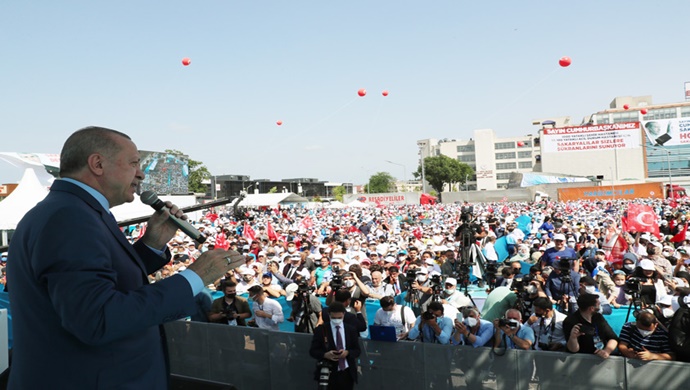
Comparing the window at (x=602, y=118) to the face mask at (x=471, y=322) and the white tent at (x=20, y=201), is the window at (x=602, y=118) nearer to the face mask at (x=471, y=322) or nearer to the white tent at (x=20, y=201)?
the white tent at (x=20, y=201)

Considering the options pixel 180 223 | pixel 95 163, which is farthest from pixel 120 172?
pixel 180 223

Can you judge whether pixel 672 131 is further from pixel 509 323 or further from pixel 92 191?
pixel 92 191

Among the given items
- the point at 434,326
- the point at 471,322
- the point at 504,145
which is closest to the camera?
the point at 471,322

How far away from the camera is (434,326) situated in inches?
225

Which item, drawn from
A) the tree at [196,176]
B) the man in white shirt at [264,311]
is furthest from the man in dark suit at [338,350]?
the tree at [196,176]

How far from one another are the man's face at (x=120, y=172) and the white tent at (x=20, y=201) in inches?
580

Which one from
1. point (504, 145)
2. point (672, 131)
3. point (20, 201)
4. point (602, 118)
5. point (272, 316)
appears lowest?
point (272, 316)

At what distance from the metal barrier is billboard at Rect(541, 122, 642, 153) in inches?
3826

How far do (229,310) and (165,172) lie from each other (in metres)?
53.8

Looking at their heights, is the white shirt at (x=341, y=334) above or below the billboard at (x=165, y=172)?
below

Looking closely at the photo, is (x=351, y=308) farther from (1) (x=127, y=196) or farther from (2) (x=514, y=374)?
(1) (x=127, y=196)

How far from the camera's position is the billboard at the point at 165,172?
55688 millimetres

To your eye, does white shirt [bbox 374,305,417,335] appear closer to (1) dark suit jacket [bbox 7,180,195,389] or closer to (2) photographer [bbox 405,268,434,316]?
(2) photographer [bbox 405,268,434,316]

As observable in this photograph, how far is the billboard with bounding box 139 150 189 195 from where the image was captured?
55.7m
